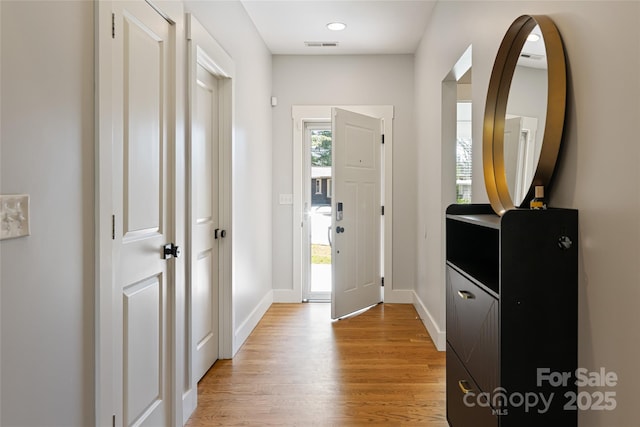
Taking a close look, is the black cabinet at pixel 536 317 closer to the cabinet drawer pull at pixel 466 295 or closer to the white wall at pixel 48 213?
the cabinet drawer pull at pixel 466 295

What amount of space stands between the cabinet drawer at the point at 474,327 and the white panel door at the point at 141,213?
51.3 inches

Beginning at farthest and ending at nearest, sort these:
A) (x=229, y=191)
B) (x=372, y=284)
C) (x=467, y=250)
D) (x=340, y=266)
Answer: (x=372, y=284) → (x=340, y=266) → (x=229, y=191) → (x=467, y=250)

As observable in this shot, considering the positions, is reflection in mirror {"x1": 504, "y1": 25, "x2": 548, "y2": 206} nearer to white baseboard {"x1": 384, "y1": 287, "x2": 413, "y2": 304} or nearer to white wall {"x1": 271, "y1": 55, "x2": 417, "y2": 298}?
white wall {"x1": 271, "y1": 55, "x2": 417, "y2": 298}

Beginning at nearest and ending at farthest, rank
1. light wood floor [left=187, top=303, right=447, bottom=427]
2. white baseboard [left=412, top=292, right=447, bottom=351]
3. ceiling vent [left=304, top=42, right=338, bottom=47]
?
1. light wood floor [left=187, top=303, right=447, bottom=427]
2. white baseboard [left=412, top=292, right=447, bottom=351]
3. ceiling vent [left=304, top=42, right=338, bottom=47]

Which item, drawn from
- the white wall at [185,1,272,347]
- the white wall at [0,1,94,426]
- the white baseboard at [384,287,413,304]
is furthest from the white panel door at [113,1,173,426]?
the white baseboard at [384,287,413,304]

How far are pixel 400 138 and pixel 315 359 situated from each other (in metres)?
2.67

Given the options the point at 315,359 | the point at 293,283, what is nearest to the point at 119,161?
the point at 315,359

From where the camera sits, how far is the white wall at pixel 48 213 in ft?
3.62

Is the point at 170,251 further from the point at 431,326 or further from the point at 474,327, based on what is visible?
the point at 431,326

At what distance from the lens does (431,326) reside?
361cm

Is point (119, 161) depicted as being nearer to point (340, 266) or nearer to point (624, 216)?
point (624, 216)

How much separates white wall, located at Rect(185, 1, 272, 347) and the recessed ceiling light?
2.28 ft

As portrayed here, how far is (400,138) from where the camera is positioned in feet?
15.7

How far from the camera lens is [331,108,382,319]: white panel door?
4.19m
